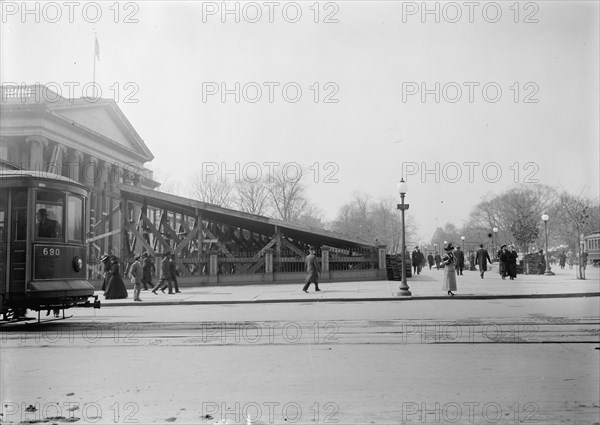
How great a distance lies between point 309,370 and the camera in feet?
22.2

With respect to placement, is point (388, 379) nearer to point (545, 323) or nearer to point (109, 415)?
point (109, 415)

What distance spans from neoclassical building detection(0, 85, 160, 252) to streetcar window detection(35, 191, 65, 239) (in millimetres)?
Answer: 2536

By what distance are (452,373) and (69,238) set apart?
8.49 meters

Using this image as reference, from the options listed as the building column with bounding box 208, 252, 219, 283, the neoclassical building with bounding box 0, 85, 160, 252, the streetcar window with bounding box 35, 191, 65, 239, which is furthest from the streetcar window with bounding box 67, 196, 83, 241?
the building column with bounding box 208, 252, 219, 283

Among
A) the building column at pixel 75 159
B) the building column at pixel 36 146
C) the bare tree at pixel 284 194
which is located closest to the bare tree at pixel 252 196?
the bare tree at pixel 284 194

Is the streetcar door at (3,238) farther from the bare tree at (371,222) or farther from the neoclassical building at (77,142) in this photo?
the bare tree at (371,222)

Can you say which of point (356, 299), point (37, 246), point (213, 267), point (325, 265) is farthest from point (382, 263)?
point (37, 246)

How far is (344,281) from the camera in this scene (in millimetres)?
26156

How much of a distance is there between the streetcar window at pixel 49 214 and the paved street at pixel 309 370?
6.40 feet

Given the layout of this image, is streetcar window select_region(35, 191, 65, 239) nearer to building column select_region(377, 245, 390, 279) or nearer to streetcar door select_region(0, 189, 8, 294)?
streetcar door select_region(0, 189, 8, 294)

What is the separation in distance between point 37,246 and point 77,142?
2431 centimetres

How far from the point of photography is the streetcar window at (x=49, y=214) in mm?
10977

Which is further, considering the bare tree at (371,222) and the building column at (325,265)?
the bare tree at (371,222)

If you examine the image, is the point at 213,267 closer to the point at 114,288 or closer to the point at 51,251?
the point at 114,288
